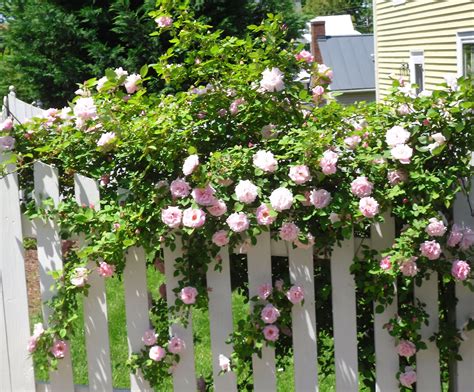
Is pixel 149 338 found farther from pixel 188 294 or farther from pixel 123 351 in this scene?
pixel 123 351

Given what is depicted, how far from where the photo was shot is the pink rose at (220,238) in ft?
7.69

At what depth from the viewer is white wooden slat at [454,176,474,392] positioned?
236cm

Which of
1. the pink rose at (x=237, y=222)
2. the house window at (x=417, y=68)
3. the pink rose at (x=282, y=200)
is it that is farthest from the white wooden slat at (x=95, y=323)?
the house window at (x=417, y=68)

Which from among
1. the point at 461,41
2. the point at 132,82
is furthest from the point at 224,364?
the point at 461,41

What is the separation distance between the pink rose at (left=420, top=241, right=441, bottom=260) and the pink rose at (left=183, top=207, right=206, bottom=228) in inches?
27.6

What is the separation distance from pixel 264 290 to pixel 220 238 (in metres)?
0.25

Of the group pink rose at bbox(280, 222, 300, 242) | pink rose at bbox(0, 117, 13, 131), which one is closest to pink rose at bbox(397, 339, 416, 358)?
pink rose at bbox(280, 222, 300, 242)

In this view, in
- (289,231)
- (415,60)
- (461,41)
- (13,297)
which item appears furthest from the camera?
(415,60)

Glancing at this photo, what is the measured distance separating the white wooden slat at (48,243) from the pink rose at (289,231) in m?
0.85

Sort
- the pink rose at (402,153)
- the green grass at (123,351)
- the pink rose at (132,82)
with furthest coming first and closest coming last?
the green grass at (123,351), the pink rose at (132,82), the pink rose at (402,153)

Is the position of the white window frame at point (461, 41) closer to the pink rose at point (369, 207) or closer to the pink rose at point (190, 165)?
the pink rose at point (369, 207)

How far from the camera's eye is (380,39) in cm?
1600

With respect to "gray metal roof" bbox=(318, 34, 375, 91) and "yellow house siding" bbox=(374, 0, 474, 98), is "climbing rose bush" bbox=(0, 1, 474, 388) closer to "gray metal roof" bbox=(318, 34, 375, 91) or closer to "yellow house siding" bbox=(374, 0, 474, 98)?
"yellow house siding" bbox=(374, 0, 474, 98)

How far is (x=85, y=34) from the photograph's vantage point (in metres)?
8.93
